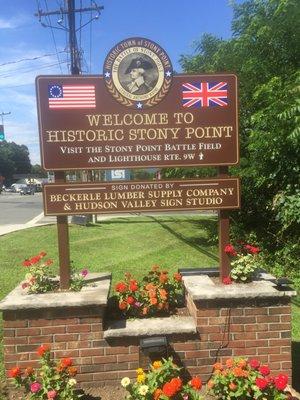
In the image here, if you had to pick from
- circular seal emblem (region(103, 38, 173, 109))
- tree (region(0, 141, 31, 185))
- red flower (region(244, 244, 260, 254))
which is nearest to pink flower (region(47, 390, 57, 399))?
red flower (region(244, 244, 260, 254))

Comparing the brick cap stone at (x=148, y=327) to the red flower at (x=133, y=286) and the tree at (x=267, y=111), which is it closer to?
the red flower at (x=133, y=286)

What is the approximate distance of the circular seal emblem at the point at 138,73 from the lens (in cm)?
478

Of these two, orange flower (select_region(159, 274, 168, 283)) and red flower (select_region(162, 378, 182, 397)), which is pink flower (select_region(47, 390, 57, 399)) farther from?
orange flower (select_region(159, 274, 168, 283))

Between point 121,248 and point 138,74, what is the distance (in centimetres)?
791

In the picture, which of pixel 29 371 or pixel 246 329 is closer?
pixel 29 371

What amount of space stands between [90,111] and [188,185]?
1.31m

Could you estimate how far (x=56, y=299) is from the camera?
14.7ft

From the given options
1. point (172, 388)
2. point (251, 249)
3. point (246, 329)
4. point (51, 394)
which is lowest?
point (51, 394)

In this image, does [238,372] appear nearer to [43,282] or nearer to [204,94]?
[43,282]

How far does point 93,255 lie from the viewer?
11359 mm

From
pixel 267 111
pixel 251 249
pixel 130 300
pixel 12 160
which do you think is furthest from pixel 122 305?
pixel 12 160

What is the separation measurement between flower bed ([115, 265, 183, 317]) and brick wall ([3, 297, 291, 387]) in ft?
1.33

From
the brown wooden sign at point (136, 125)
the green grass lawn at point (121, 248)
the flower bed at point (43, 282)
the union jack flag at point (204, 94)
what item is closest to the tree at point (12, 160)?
the green grass lawn at point (121, 248)

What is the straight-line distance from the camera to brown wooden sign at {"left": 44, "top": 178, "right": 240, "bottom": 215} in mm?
4883
